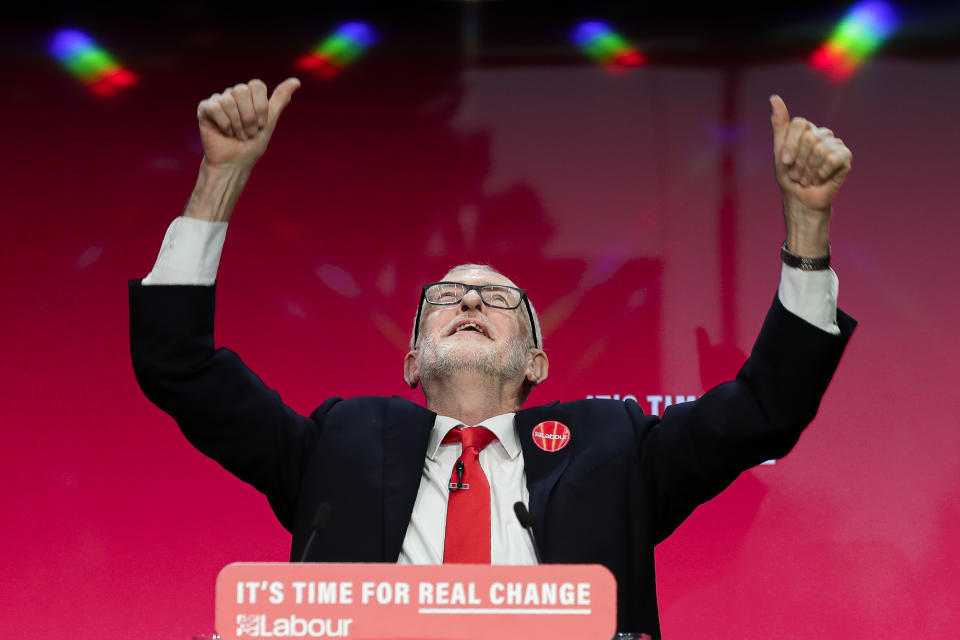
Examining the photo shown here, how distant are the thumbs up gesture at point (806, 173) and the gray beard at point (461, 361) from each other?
0.64 meters

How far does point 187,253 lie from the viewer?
4.99 ft

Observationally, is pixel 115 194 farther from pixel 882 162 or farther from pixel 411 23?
pixel 882 162

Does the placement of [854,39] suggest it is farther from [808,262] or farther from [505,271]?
[808,262]

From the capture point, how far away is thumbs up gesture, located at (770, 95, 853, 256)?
4.71ft

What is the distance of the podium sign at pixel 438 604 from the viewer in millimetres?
994

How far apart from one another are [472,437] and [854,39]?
1473 mm

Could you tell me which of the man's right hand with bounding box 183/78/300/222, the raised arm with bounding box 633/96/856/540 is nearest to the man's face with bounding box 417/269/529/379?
the raised arm with bounding box 633/96/856/540

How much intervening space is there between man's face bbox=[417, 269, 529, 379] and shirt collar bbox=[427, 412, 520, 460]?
0.42 feet

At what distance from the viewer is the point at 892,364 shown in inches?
95.0

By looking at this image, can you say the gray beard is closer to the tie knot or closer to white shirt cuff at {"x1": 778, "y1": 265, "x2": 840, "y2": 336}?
the tie knot

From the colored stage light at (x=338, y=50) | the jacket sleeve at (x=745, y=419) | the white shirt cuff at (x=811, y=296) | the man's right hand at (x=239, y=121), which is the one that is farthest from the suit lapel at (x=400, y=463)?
the colored stage light at (x=338, y=50)

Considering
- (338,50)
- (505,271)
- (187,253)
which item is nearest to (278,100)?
(187,253)

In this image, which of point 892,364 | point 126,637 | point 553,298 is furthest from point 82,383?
point 892,364

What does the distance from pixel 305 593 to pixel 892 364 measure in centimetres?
178
